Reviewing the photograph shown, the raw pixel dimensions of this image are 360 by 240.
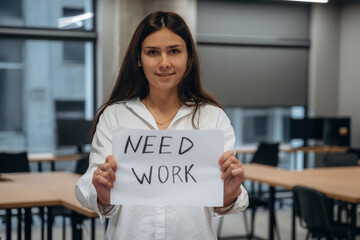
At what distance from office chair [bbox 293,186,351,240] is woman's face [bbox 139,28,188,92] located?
230 cm

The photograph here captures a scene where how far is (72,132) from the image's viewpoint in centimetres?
660

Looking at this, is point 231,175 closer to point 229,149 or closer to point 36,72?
point 229,149

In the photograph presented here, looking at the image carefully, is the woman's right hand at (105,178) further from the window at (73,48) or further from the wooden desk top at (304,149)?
the window at (73,48)

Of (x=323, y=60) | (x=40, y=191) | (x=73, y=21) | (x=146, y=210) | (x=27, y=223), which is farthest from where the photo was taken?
(x=323, y=60)

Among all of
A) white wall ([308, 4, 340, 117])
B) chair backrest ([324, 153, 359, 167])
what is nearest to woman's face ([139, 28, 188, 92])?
chair backrest ([324, 153, 359, 167])

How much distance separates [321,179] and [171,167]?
3.07 meters

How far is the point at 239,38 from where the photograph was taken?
7.85 m

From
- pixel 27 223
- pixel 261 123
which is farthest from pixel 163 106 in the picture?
pixel 261 123

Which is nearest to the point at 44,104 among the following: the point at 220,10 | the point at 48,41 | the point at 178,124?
the point at 48,41

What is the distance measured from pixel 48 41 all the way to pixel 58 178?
3243 millimetres

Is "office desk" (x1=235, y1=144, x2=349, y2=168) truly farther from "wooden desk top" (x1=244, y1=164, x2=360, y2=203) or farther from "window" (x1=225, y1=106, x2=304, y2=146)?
"wooden desk top" (x1=244, y1=164, x2=360, y2=203)

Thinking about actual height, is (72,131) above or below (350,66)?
below

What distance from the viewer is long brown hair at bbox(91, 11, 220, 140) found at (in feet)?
5.17

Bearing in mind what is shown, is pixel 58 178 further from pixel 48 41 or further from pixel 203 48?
pixel 203 48
